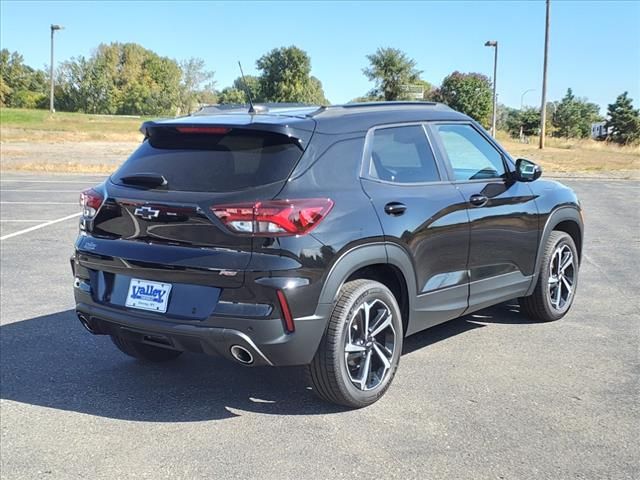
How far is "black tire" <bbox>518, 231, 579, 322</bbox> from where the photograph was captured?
18.1 ft

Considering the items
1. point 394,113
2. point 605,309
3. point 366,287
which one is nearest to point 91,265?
point 366,287

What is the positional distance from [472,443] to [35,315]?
4.20 metres

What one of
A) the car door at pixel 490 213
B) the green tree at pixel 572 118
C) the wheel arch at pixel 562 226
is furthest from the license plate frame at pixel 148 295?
Answer: the green tree at pixel 572 118

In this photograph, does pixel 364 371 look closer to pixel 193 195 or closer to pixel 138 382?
pixel 193 195

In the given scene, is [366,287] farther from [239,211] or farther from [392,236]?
[239,211]

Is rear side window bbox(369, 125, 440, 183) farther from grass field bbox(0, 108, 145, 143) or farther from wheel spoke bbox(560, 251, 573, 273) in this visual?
grass field bbox(0, 108, 145, 143)

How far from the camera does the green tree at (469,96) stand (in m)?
59.9

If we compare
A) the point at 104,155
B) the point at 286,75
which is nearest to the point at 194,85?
the point at 286,75

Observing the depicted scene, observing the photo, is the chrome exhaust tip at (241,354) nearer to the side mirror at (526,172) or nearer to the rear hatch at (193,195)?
the rear hatch at (193,195)

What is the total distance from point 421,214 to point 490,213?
0.85 meters

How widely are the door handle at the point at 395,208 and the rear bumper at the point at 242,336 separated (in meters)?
0.72

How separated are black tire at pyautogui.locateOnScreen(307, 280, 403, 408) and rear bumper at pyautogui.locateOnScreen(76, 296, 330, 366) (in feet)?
0.32

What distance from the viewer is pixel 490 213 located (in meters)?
4.85

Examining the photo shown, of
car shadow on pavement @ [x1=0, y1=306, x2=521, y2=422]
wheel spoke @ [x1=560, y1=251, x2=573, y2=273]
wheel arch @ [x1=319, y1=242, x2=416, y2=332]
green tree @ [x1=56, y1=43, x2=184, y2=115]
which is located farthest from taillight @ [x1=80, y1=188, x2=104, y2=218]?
green tree @ [x1=56, y1=43, x2=184, y2=115]
